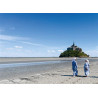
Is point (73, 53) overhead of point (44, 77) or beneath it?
overhead

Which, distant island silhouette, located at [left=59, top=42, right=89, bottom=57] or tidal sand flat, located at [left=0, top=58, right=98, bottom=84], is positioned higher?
distant island silhouette, located at [left=59, top=42, right=89, bottom=57]

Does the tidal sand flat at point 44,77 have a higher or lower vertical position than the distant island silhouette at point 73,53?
lower

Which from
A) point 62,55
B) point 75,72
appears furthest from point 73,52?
point 75,72

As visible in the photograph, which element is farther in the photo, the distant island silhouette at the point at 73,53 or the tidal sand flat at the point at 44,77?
the distant island silhouette at the point at 73,53

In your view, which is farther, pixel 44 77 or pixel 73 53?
pixel 73 53

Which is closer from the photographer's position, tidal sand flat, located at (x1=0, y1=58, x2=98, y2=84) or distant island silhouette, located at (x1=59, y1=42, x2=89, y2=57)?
tidal sand flat, located at (x1=0, y1=58, x2=98, y2=84)
